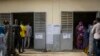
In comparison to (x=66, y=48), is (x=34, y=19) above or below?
above

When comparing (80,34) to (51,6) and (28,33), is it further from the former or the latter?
(28,33)

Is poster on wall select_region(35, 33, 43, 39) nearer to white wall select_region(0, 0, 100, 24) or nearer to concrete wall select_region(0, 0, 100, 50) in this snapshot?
concrete wall select_region(0, 0, 100, 50)

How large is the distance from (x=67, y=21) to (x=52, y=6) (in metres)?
1.22

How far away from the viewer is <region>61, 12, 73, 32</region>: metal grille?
17797 millimetres

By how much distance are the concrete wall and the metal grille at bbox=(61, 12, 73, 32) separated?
0.23m

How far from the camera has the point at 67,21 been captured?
17844 millimetres

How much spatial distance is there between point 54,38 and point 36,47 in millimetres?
1178

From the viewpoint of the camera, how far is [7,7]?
18000mm

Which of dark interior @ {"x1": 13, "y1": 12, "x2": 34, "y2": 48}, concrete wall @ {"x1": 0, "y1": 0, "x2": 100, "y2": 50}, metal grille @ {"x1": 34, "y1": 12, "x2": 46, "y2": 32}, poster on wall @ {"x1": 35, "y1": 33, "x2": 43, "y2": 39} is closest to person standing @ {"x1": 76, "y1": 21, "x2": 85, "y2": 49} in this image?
concrete wall @ {"x1": 0, "y1": 0, "x2": 100, "y2": 50}

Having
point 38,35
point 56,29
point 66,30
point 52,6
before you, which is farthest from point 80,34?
point 38,35

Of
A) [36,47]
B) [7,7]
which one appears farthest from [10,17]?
[36,47]

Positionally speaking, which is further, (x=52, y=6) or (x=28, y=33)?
(x=28, y=33)

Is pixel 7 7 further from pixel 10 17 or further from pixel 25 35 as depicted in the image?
pixel 25 35

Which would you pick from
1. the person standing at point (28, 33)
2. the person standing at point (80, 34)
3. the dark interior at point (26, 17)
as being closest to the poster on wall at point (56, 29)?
the person standing at point (80, 34)
